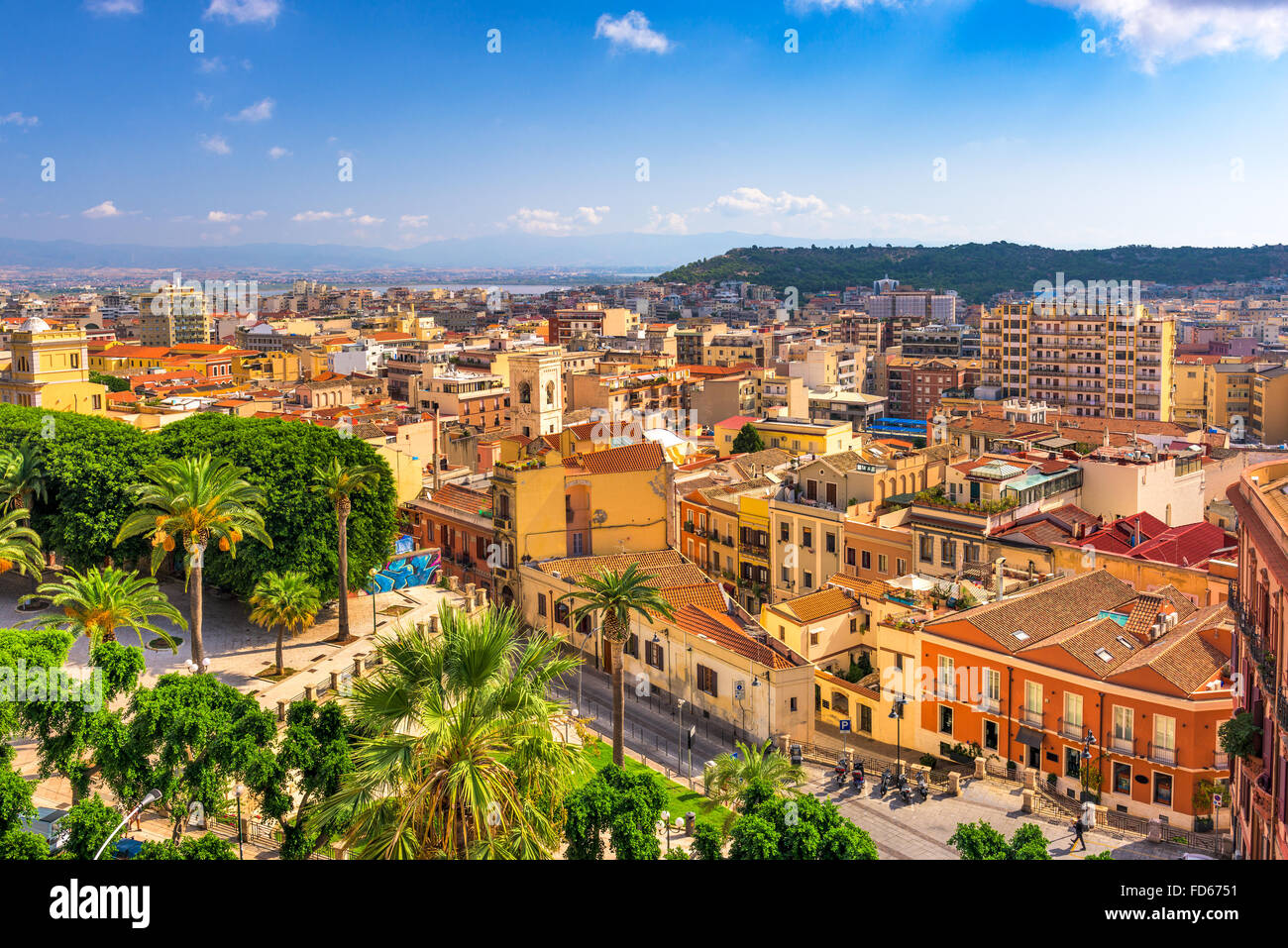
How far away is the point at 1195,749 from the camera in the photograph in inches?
1040

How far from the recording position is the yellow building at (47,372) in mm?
53719

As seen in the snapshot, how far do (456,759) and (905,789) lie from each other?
15.1 metres

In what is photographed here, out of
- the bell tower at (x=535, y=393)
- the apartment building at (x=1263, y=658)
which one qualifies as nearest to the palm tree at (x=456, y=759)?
the apartment building at (x=1263, y=658)

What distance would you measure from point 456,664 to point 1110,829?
17.2 metres

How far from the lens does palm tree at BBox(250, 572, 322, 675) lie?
3089 centimetres

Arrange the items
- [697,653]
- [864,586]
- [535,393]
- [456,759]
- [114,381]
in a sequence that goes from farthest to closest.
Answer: [114,381] < [535,393] < [864,586] < [697,653] < [456,759]

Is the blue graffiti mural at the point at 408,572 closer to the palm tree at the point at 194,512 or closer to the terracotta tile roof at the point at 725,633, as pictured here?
the palm tree at the point at 194,512

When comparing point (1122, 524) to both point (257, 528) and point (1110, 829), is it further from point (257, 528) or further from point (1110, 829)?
point (257, 528)

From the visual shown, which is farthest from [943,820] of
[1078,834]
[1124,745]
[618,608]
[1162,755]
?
[618,608]

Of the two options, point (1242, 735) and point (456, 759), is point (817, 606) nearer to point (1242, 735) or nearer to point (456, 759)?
point (1242, 735)

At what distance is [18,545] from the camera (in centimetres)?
3022

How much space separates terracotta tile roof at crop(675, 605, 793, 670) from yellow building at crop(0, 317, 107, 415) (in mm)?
33808

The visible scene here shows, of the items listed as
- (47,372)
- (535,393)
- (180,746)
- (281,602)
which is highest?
(47,372)

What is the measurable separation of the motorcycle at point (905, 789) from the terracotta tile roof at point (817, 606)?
7.25 metres
